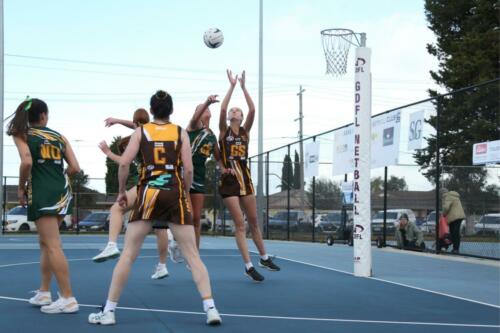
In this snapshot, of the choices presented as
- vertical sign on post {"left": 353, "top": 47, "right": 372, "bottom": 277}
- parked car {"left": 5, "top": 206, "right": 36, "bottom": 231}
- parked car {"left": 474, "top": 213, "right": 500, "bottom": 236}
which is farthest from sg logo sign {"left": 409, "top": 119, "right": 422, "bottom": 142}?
parked car {"left": 5, "top": 206, "right": 36, "bottom": 231}

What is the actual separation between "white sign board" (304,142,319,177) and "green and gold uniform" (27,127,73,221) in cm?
1536

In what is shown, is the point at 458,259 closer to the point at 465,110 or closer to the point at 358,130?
the point at 358,130

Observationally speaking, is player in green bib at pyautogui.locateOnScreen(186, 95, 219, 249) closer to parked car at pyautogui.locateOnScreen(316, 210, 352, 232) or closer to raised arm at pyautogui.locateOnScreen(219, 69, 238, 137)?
raised arm at pyautogui.locateOnScreen(219, 69, 238, 137)

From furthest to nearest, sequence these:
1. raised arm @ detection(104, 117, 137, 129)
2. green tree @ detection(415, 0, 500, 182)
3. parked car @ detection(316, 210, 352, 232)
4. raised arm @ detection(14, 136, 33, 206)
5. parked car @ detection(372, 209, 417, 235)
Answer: green tree @ detection(415, 0, 500, 182)
parked car @ detection(372, 209, 417, 235)
parked car @ detection(316, 210, 352, 232)
raised arm @ detection(104, 117, 137, 129)
raised arm @ detection(14, 136, 33, 206)

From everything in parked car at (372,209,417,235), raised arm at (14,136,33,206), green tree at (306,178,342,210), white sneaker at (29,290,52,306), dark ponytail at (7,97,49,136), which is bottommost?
parked car at (372,209,417,235)

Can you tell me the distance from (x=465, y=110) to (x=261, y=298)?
45.2ft

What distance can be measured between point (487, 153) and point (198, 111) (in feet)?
21.8

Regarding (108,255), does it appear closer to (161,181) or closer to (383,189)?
(161,181)

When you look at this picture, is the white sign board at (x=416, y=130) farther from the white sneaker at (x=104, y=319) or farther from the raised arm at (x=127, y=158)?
the white sneaker at (x=104, y=319)

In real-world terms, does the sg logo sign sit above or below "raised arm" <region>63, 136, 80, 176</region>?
above

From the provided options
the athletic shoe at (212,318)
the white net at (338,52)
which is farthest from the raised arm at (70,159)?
the white net at (338,52)

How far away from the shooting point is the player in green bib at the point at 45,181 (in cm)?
568

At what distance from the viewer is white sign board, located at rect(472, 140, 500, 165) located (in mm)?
11539

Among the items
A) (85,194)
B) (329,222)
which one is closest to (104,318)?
(329,222)
